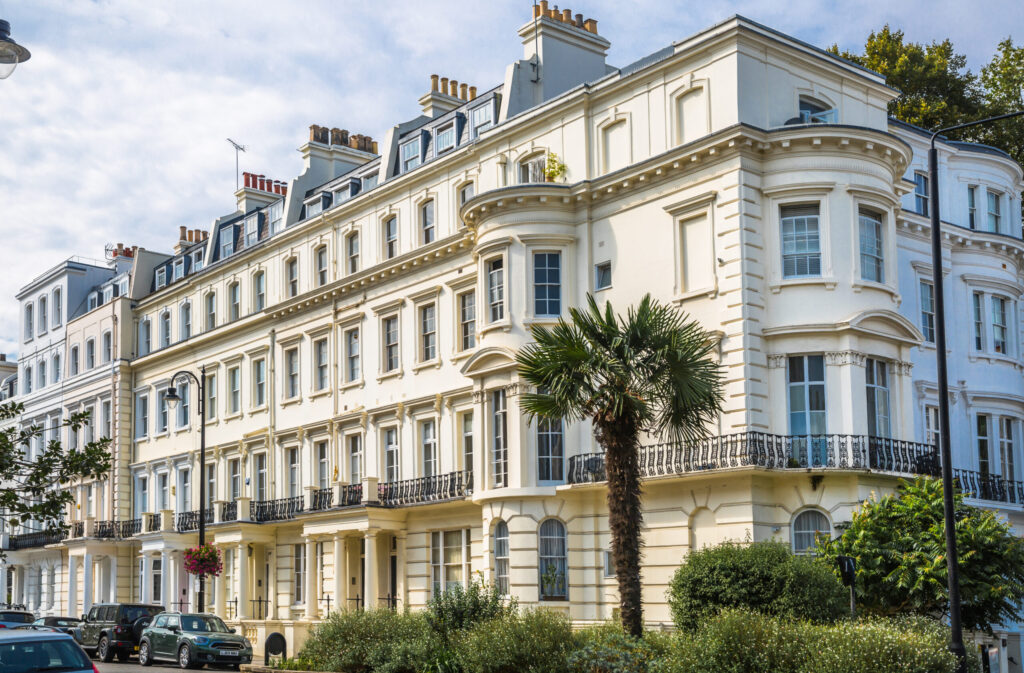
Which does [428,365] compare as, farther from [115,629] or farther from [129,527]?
[129,527]

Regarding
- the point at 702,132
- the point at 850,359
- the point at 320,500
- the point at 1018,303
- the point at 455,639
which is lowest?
the point at 455,639

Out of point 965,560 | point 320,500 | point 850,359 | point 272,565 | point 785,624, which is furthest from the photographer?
point 272,565

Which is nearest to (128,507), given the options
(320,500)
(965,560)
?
(320,500)

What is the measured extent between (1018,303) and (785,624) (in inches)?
836

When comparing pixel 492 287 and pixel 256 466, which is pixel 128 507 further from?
pixel 492 287

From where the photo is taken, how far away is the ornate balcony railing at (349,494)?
39.0 meters

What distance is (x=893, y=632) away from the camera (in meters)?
18.3

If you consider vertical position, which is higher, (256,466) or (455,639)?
(256,466)

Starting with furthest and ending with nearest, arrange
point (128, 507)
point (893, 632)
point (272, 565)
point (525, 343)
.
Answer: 1. point (128, 507)
2. point (272, 565)
3. point (525, 343)
4. point (893, 632)

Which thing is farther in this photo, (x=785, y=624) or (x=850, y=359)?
(x=850, y=359)

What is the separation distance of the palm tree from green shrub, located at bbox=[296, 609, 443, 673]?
4.53m

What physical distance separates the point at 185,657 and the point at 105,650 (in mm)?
5461

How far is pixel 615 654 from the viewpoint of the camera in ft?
68.7

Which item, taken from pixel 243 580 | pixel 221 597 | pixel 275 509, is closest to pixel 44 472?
pixel 275 509
